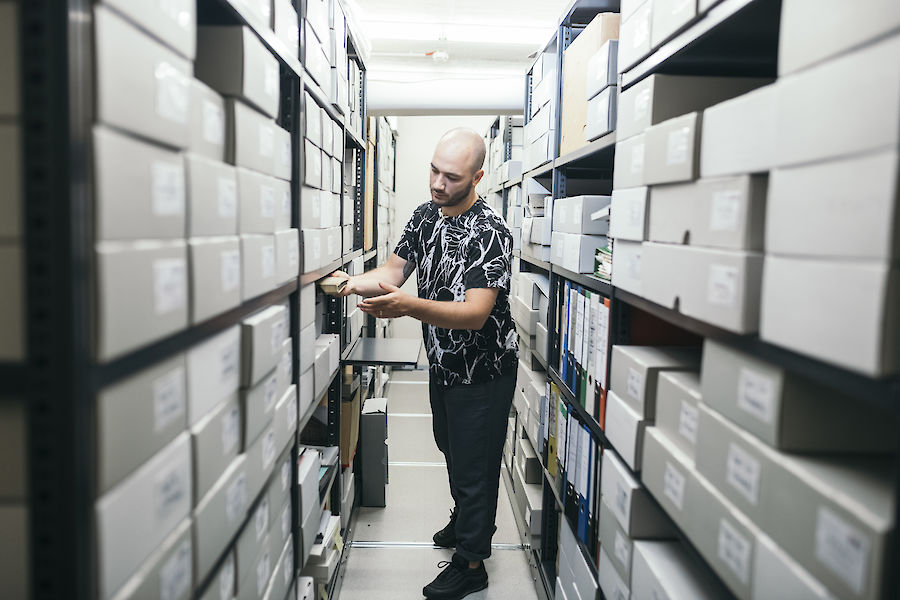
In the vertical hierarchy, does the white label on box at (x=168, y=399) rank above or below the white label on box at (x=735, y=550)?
above

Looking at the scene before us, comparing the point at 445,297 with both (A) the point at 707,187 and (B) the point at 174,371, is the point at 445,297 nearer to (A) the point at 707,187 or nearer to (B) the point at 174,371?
(A) the point at 707,187

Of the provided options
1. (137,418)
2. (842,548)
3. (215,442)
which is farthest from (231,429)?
(842,548)

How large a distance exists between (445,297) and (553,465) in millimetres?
707

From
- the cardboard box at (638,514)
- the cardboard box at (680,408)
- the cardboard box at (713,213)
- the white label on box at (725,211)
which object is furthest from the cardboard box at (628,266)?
the cardboard box at (638,514)

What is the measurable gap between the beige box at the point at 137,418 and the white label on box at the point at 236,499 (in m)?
0.22

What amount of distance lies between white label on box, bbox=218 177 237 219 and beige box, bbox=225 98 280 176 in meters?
0.07

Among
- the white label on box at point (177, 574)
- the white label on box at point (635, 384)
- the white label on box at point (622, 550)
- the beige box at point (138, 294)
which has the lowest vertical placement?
the white label on box at point (622, 550)

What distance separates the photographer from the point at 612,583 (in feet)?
4.55

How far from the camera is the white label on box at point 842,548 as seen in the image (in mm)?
611

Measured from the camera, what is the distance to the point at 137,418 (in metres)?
0.70

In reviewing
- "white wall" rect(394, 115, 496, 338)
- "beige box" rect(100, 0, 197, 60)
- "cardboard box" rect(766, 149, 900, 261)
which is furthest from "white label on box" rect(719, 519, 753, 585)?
"white wall" rect(394, 115, 496, 338)

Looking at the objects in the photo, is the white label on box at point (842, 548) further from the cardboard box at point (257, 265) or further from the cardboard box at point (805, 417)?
the cardboard box at point (257, 265)

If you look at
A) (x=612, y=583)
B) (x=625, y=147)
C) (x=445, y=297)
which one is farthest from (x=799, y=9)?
(x=445, y=297)

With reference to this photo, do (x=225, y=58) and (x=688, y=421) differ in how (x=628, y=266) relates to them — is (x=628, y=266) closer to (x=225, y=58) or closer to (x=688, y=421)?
(x=688, y=421)
